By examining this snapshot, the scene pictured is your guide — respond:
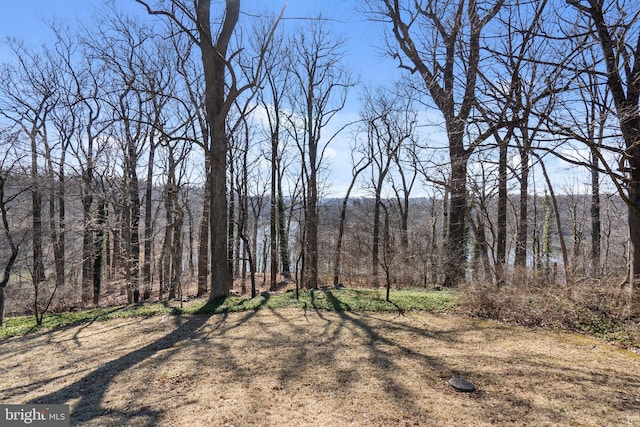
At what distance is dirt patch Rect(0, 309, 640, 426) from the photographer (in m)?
3.22

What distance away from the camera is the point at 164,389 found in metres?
3.97

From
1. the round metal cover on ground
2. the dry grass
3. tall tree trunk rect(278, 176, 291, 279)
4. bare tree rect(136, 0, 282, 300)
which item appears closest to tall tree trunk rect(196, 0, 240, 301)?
bare tree rect(136, 0, 282, 300)

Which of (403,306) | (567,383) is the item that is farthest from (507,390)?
(403,306)

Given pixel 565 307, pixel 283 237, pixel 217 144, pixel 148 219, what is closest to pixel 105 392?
pixel 217 144

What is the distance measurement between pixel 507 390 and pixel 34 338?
30.0ft

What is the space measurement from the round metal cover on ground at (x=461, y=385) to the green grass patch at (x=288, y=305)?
3450mm

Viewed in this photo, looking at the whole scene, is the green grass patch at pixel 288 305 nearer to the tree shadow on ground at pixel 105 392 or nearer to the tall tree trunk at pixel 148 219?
the tree shadow on ground at pixel 105 392

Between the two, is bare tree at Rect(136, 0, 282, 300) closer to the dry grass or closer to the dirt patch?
the dirt patch

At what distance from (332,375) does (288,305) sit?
13.4 feet

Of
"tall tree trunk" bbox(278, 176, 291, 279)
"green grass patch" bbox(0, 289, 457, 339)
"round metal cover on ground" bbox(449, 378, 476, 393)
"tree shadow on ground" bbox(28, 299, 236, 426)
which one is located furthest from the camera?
"tall tree trunk" bbox(278, 176, 291, 279)

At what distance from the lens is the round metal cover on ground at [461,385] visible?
3586 mm

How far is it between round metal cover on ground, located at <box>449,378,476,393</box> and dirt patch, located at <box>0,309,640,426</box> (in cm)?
6

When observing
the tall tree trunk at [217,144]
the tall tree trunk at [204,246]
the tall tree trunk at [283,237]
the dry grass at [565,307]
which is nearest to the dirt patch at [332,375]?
the dry grass at [565,307]

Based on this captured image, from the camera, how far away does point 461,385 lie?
3.64 metres
